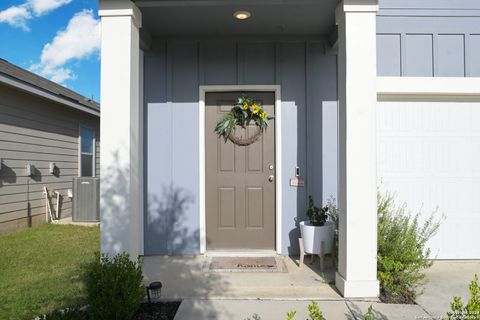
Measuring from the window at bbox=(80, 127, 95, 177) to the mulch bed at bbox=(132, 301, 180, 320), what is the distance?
6468 mm

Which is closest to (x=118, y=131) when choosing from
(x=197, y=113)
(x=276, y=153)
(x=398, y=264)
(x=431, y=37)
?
(x=197, y=113)

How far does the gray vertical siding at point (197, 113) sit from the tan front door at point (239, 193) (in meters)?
0.18

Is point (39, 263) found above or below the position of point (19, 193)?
below

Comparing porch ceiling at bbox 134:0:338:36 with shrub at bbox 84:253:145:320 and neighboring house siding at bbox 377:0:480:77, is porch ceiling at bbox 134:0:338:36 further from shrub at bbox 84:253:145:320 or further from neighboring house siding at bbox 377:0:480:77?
shrub at bbox 84:253:145:320

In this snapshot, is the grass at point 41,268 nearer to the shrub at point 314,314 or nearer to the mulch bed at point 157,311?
the mulch bed at point 157,311

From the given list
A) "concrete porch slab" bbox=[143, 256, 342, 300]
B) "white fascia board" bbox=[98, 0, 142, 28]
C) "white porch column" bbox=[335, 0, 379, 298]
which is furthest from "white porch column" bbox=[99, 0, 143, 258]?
"white porch column" bbox=[335, 0, 379, 298]

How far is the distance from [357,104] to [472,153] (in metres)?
2.09

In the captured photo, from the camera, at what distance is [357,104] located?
9.70ft

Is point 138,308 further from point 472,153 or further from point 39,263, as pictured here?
point 472,153

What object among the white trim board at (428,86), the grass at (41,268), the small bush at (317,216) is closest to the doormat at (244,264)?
the small bush at (317,216)

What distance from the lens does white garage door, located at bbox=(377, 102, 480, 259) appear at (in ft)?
13.2

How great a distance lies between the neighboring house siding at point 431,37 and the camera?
4012mm

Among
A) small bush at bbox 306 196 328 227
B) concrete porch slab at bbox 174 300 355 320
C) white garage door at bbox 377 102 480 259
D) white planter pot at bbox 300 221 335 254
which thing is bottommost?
concrete porch slab at bbox 174 300 355 320

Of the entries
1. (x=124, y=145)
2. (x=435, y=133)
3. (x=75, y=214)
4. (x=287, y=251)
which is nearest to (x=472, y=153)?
Answer: (x=435, y=133)
